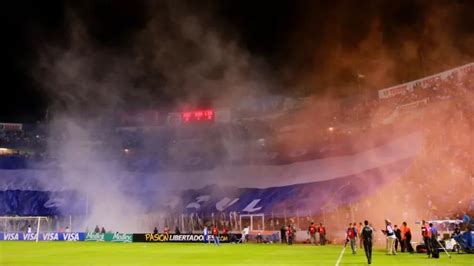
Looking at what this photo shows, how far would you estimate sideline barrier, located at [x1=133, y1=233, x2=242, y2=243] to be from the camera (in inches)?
1650

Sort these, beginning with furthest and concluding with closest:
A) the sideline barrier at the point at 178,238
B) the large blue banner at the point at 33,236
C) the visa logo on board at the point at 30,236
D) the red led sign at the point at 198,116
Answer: the red led sign at the point at 198,116
the visa logo on board at the point at 30,236
the large blue banner at the point at 33,236
the sideline barrier at the point at 178,238

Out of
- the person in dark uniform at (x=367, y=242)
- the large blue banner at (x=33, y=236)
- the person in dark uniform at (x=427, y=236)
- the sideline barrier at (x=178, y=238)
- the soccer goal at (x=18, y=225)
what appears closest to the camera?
the person in dark uniform at (x=367, y=242)

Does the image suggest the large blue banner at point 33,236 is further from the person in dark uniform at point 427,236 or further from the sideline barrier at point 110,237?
the person in dark uniform at point 427,236

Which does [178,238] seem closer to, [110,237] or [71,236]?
[110,237]

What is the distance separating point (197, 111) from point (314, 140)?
1123 inches

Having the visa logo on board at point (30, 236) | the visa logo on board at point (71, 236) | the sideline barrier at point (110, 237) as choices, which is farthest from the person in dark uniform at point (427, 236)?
the visa logo on board at point (30, 236)

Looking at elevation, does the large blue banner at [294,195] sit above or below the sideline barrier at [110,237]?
above

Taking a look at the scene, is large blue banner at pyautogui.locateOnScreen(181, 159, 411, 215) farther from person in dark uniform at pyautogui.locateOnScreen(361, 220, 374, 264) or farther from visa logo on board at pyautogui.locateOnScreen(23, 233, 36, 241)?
person in dark uniform at pyautogui.locateOnScreen(361, 220, 374, 264)

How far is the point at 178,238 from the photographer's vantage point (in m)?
43.1

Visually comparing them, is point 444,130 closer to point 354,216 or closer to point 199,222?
point 354,216

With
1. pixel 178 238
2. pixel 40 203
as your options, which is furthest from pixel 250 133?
pixel 40 203

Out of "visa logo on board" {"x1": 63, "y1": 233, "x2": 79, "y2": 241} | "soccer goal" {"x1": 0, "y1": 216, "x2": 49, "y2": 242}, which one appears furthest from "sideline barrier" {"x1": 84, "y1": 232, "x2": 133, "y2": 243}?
"soccer goal" {"x1": 0, "y1": 216, "x2": 49, "y2": 242}

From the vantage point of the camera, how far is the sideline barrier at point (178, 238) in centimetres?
4191

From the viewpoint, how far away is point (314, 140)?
51812 millimetres
